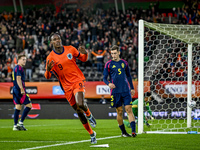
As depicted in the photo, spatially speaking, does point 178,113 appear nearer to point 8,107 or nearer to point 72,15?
point 8,107

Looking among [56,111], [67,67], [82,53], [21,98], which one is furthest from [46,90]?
[82,53]

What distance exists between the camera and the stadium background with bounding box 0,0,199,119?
59.8 ft

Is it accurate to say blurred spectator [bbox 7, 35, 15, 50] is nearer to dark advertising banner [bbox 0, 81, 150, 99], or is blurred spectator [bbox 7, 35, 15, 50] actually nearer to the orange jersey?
dark advertising banner [bbox 0, 81, 150, 99]

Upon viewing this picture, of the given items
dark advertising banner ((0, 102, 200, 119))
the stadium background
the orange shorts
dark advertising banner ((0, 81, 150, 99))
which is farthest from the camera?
dark advertising banner ((0, 81, 150, 99))

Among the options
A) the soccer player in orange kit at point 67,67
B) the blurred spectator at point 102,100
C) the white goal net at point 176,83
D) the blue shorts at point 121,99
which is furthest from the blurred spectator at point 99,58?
the soccer player in orange kit at point 67,67

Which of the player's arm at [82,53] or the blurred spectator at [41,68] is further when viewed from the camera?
the blurred spectator at [41,68]

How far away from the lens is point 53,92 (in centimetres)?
1898

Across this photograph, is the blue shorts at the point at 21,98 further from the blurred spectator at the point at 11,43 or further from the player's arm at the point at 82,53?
the blurred spectator at the point at 11,43

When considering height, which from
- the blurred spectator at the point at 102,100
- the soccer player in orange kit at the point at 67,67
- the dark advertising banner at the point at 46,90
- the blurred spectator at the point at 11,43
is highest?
the soccer player in orange kit at the point at 67,67

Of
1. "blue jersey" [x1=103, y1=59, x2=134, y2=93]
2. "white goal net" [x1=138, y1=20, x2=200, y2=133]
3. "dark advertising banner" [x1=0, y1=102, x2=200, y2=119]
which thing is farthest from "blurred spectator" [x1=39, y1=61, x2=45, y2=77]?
"blue jersey" [x1=103, y1=59, x2=134, y2=93]

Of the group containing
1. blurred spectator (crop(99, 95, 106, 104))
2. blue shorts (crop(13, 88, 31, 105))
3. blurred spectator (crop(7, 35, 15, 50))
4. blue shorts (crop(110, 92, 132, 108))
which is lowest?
blurred spectator (crop(99, 95, 106, 104))

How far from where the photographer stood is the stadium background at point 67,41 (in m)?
18.2

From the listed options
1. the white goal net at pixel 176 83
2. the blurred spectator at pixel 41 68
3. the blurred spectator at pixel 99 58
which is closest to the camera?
the white goal net at pixel 176 83

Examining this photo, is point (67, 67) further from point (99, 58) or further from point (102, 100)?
point (99, 58)
